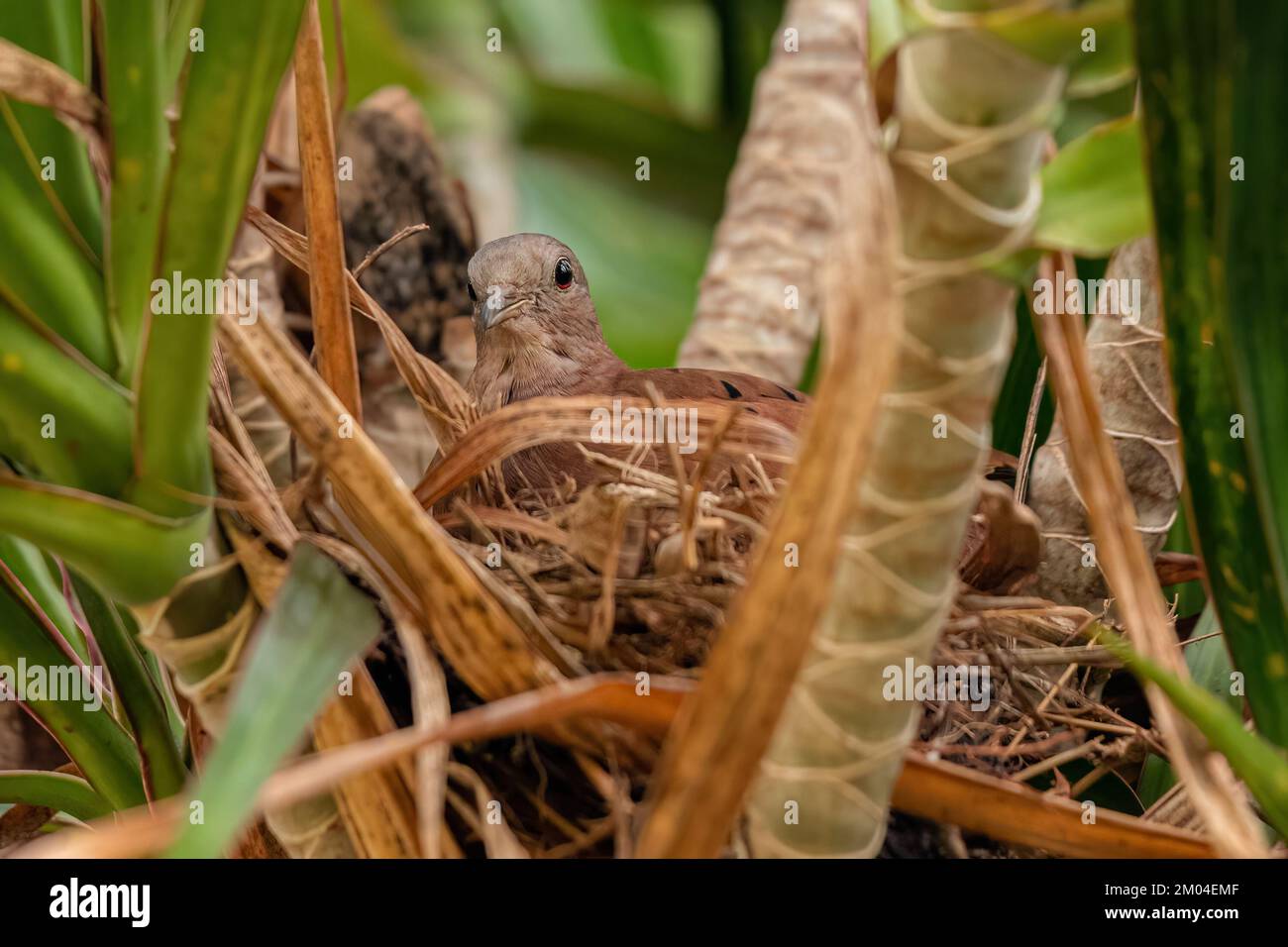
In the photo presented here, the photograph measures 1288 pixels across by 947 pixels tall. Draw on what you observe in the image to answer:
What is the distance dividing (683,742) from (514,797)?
1.07 feet

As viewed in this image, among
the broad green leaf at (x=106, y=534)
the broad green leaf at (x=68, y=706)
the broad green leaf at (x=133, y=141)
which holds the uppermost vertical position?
the broad green leaf at (x=133, y=141)

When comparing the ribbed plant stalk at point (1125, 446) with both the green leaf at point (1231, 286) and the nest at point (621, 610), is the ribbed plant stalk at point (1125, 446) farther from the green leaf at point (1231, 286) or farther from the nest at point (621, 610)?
the green leaf at point (1231, 286)

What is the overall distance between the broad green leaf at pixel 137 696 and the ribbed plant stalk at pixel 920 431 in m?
0.61

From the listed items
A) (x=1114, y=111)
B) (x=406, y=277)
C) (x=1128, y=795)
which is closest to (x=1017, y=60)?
(x=1128, y=795)

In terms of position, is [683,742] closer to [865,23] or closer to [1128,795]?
[865,23]

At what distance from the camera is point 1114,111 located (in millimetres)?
2957

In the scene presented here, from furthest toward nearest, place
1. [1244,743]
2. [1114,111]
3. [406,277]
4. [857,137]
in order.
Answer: [1114,111]
[406,277]
[1244,743]
[857,137]

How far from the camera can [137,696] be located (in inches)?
45.2

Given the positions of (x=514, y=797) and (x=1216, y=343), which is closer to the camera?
(x=1216, y=343)

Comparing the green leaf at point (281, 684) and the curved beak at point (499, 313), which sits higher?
the curved beak at point (499, 313)

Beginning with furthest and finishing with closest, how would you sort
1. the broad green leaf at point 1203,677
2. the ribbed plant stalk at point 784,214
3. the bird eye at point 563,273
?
the ribbed plant stalk at point 784,214
the bird eye at point 563,273
the broad green leaf at point 1203,677

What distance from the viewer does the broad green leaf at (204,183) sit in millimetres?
755

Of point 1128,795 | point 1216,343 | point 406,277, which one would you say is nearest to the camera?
point 1216,343


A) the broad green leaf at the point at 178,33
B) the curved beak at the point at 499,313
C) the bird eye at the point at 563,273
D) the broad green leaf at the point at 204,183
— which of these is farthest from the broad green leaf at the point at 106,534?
the bird eye at the point at 563,273
